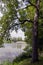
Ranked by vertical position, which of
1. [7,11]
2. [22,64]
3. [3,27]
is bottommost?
[22,64]

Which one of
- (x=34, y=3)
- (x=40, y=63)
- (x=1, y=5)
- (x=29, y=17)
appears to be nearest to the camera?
(x=40, y=63)

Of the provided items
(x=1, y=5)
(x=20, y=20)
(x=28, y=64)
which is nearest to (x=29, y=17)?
(x=20, y=20)

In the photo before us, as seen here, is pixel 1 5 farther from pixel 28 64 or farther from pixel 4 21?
pixel 28 64

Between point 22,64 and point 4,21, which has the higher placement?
point 4,21

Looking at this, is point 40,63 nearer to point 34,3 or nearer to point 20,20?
point 20,20

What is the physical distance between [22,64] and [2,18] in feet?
12.7

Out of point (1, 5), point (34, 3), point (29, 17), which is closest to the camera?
point (1, 5)

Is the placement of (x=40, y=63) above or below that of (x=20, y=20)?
below

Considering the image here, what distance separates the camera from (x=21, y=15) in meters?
20.5

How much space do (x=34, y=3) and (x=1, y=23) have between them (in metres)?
3.31

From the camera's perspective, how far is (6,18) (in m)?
18.6

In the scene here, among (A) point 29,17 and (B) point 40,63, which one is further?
(A) point 29,17

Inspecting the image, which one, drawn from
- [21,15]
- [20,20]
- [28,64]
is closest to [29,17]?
[21,15]

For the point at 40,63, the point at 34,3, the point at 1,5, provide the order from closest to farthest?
the point at 40,63 < the point at 1,5 < the point at 34,3
